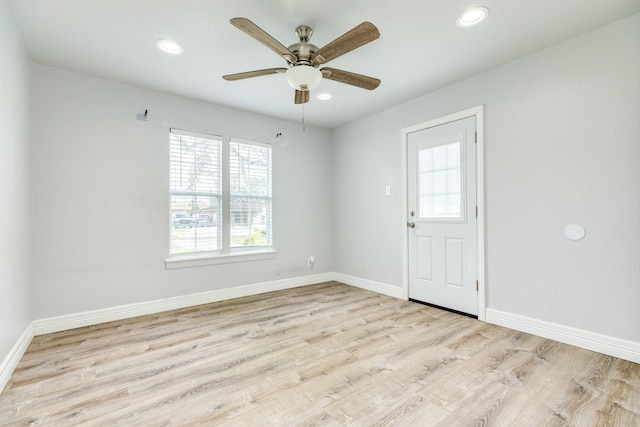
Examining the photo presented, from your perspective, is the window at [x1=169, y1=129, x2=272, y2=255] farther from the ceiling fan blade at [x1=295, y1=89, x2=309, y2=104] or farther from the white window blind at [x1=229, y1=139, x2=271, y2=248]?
the ceiling fan blade at [x1=295, y1=89, x2=309, y2=104]

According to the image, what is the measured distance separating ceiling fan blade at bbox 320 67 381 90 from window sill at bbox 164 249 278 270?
2.59 meters

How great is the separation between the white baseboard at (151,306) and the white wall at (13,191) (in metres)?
0.22

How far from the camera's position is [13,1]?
1.98 metres

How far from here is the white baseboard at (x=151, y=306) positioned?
2.84 m

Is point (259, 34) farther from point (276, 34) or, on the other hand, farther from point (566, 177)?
point (566, 177)

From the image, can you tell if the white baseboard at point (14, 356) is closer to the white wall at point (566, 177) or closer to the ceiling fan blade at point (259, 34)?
the ceiling fan blade at point (259, 34)

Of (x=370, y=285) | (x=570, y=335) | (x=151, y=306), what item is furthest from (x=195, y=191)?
(x=570, y=335)

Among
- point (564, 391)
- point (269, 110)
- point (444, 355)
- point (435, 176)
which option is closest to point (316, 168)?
point (269, 110)

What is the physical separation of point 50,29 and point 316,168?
10.9 ft

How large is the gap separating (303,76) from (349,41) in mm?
446

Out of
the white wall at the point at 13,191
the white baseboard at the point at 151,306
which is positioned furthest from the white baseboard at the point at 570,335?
the white wall at the point at 13,191

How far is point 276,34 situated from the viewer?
233cm

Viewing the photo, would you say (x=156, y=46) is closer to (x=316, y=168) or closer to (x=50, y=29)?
(x=50, y=29)

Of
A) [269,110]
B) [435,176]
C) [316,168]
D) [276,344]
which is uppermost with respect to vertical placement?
[269,110]
